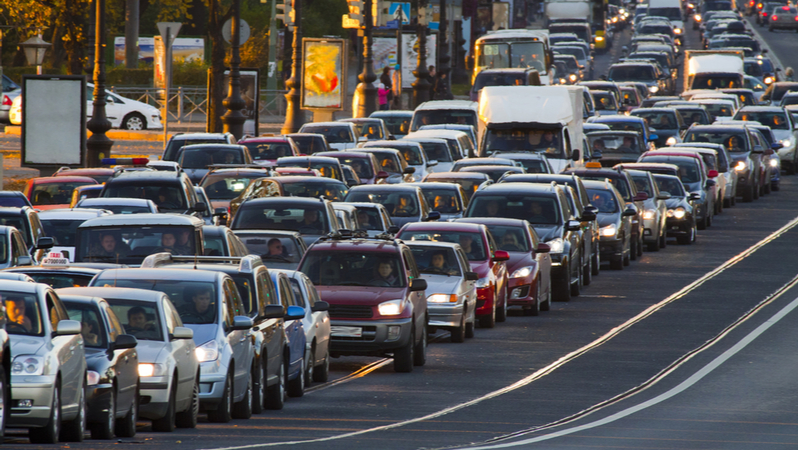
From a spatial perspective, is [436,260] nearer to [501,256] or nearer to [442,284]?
[442,284]

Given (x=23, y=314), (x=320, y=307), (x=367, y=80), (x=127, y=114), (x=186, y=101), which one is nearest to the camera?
(x=23, y=314)

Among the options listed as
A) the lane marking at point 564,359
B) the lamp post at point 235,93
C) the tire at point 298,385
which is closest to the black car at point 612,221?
the lane marking at point 564,359

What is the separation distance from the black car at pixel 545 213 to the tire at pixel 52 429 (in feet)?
52.4

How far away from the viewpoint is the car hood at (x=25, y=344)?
12.4 m

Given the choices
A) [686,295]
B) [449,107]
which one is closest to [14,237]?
[686,295]

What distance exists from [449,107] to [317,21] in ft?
131

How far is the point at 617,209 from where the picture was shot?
A: 108ft

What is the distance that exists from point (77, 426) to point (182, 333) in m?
1.45

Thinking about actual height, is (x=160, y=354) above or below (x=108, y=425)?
above

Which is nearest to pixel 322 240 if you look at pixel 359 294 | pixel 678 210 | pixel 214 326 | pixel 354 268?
pixel 354 268

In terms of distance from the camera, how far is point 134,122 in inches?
2232

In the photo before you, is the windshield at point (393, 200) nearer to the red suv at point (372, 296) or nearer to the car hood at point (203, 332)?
the red suv at point (372, 296)

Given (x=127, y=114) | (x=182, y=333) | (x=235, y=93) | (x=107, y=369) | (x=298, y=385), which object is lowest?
(x=298, y=385)

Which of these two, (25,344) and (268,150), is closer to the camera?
(25,344)
